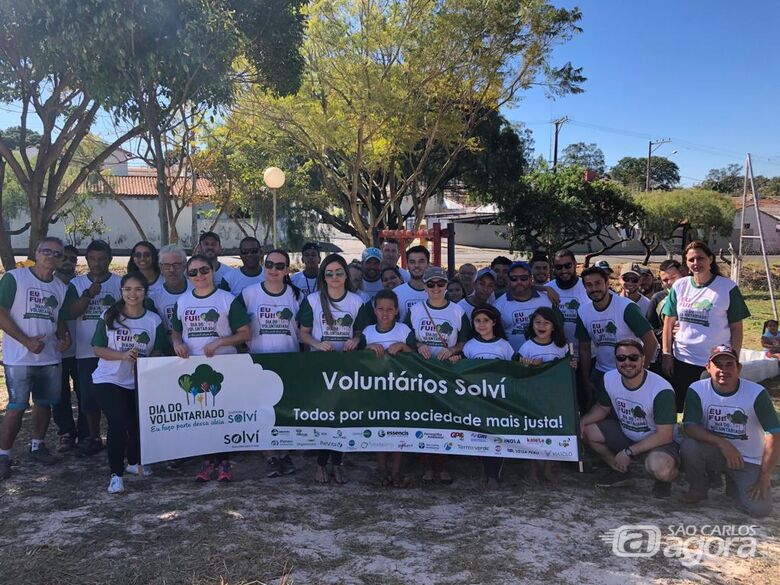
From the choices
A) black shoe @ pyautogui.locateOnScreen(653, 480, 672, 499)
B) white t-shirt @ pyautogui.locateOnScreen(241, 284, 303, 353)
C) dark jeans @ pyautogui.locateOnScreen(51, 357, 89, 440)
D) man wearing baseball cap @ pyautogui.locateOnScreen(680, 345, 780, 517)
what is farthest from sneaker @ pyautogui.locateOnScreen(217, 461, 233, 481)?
man wearing baseball cap @ pyautogui.locateOnScreen(680, 345, 780, 517)

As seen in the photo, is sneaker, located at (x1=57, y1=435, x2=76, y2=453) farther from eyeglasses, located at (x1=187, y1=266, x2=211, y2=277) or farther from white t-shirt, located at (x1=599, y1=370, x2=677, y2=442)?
white t-shirt, located at (x1=599, y1=370, x2=677, y2=442)

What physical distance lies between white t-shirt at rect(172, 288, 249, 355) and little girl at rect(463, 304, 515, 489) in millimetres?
1775

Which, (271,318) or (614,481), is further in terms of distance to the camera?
(271,318)

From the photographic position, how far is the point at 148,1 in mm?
5227

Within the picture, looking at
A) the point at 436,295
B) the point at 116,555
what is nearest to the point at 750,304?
the point at 436,295

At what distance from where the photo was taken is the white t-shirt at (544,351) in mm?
4641

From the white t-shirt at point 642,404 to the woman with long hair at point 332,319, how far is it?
2.00 metres

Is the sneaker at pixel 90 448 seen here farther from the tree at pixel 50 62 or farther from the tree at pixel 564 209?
the tree at pixel 564 209

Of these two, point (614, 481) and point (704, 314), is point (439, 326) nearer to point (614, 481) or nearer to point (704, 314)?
point (614, 481)

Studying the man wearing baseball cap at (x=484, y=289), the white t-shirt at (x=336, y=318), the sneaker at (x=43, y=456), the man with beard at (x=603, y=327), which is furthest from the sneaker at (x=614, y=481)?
the sneaker at (x=43, y=456)

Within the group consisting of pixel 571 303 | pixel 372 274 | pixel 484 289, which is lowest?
pixel 571 303

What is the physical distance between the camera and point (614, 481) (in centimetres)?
460

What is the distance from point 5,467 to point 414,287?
3.56 meters

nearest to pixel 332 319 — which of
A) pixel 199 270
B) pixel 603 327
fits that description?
pixel 199 270
